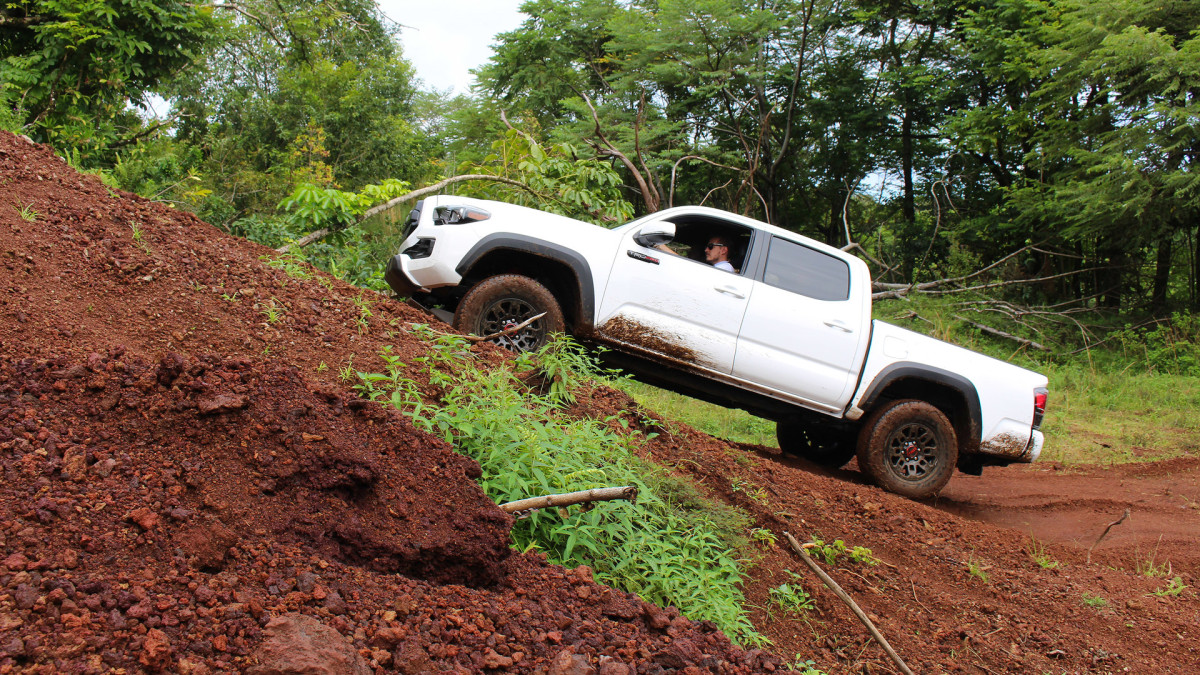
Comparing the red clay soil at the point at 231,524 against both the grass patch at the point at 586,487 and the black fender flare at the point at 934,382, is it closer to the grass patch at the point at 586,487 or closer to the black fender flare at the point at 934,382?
the grass patch at the point at 586,487

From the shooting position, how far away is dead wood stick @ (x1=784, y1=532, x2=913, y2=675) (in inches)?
145

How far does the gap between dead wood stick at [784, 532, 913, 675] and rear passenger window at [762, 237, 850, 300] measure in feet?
9.02

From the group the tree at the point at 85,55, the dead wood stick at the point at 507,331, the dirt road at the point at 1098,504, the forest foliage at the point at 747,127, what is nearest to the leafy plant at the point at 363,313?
the dead wood stick at the point at 507,331

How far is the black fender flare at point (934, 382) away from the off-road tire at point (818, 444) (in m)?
1.08

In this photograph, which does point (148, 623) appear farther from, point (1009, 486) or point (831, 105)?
point (831, 105)

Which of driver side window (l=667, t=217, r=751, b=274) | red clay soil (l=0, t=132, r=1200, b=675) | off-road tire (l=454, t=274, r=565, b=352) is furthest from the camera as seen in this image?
driver side window (l=667, t=217, r=751, b=274)

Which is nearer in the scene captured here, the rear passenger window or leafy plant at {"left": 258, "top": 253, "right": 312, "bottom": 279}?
leafy plant at {"left": 258, "top": 253, "right": 312, "bottom": 279}

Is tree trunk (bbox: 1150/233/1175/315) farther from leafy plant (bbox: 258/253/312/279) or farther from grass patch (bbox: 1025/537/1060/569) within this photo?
leafy plant (bbox: 258/253/312/279)

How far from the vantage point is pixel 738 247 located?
7.20 metres

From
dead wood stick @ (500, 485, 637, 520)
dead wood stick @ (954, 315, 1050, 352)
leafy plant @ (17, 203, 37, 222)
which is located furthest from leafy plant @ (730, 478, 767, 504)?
dead wood stick @ (954, 315, 1050, 352)

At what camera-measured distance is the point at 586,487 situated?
3941 mm

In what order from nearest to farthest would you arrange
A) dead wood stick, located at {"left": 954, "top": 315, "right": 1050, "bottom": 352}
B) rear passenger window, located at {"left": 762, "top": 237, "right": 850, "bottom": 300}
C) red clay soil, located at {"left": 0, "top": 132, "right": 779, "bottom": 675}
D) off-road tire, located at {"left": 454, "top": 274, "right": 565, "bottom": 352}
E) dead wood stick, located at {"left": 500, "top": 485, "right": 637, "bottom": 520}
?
red clay soil, located at {"left": 0, "top": 132, "right": 779, "bottom": 675} → dead wood stick, located at {"left": 500, "top": 485, "right": 637, "bottom": 520} → off-road tire, located at {"left": 454, "top": 274, "right": 565, "bottom": 352} → rear passenger window, located at {"left": 762, "top": 237, "right": 850, "bottom": 300} → dead wood stick, located at {"left": 954, "top": 315, "right": 1050, "bottom": 352}

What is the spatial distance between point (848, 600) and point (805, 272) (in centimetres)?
353

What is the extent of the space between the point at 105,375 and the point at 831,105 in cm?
2152
